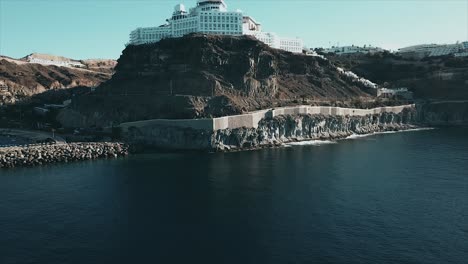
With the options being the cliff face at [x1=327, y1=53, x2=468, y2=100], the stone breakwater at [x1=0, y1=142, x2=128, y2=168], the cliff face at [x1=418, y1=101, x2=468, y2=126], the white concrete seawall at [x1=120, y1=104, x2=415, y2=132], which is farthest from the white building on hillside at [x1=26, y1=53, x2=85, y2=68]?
the cliff face at [x1=418, y1=101, x2=468, y2=126]

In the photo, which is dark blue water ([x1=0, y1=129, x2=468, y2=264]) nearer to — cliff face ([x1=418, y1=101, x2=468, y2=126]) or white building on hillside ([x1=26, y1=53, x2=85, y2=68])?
cliff face ([x1=418, y1=101, x2=468, y2=126])

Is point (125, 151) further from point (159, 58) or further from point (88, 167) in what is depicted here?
point (159, 58)

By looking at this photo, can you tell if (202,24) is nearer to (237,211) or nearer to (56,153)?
(56,153)

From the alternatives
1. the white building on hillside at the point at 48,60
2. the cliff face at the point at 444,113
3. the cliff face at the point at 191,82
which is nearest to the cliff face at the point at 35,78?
the white building on hillside at the point at 48,60

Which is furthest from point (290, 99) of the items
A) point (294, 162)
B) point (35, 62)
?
point (35, 62)

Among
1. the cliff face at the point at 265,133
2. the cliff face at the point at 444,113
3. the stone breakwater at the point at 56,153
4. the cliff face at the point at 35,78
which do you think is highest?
the cliff face at the point at 35,78

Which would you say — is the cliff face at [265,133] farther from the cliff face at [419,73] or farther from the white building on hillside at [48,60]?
the white building on hillside at [48,60]
